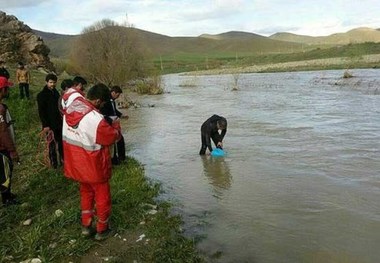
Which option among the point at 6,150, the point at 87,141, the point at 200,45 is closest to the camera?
the point at 87,141

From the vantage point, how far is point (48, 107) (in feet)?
26.1

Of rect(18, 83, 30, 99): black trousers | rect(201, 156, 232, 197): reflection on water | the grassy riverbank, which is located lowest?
rect(201, 156, 232, 197): reflection on water

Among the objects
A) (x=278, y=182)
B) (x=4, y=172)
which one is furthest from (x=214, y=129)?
(x=4, y=172)

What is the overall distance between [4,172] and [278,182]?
457cm

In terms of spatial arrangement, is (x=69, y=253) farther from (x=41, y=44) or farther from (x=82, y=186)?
(x=41, y=44)

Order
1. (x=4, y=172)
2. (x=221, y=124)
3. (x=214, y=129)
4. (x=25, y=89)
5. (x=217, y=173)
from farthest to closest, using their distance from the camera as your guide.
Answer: (x=25, y=89) < (x=214, y=129) < (x=221, y=124) < (x=217, y=173) < (x=4, y=172)

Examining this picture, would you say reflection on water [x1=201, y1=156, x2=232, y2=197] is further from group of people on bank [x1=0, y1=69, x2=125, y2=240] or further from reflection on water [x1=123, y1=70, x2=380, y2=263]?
group of people on bank [x1=0, y1=69, x2=125, y2=240]

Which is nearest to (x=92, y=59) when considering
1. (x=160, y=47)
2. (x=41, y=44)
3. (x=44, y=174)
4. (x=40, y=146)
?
(x=41, y=44)

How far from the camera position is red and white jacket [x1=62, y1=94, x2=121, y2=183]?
458 centimetres

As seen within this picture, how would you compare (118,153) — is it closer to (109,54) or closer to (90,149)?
(90,149)

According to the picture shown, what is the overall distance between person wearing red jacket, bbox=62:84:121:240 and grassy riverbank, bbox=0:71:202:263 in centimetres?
48

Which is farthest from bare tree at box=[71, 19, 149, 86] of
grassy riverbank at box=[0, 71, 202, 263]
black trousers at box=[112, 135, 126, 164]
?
grassy riverbank at box=[0, 71, 202, 263]

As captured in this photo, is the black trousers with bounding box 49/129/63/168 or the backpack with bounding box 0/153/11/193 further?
the black trousers with bounding box 49/129/63/168

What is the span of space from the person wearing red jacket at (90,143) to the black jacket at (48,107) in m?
3.35
